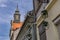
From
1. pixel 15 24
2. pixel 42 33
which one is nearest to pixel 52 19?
pixel 42 33

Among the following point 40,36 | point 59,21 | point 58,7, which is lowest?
point 40,36

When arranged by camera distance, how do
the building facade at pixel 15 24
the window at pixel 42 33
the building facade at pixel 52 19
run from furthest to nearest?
1. the building facade at pixel 15 24
2. the window at pixel 42 33
3. the building facade at pixel 52 19

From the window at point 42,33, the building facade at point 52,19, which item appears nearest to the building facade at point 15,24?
the window at point 42,33

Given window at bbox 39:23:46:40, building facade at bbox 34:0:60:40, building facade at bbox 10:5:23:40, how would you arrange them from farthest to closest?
1. building facade at bbox 10:5:23:40
2. window at bbox 39:23:46:40
3. building facade at bbox 34:0:60:40

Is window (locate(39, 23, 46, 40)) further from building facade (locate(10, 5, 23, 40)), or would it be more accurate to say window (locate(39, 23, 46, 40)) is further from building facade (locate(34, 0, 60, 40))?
building facade (locate(10, 5, 23, 40))

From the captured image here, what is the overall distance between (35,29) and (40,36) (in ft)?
3.23

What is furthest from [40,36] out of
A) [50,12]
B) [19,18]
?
A: [19,18]

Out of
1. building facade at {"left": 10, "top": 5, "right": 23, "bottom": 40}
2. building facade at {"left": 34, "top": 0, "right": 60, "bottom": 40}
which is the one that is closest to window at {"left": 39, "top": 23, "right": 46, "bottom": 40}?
building facade at {"left": 34, "top": 0, "right": 60, "bottom": 40}

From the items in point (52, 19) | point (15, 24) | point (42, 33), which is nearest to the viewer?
point (52, 19)

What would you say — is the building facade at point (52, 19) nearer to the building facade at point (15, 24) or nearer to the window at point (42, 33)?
the window at point (42, 33)

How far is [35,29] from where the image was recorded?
39.9 ft

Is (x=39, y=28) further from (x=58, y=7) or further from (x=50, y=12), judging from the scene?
(x=58, y=7)

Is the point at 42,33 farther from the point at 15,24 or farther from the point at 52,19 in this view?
the point at 15,24

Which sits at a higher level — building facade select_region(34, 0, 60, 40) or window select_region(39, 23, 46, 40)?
building facade select_region(34, 0, 60, 40)
